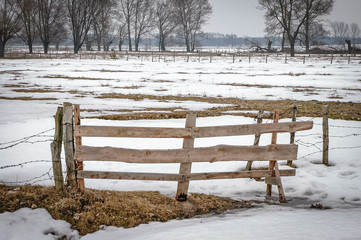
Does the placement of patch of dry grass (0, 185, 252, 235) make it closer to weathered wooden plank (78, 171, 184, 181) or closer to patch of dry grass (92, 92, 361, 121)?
weathered wooden plank (78, 171, 184, 181)

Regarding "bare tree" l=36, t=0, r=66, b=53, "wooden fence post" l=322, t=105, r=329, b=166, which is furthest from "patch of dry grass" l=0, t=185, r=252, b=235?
"bare tree" l=36, t=0, r=66, b=53

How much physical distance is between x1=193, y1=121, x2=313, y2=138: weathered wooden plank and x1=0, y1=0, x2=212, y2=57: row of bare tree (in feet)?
194

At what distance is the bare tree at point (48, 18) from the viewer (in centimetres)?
6888

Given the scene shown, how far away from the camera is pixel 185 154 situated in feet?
19.4

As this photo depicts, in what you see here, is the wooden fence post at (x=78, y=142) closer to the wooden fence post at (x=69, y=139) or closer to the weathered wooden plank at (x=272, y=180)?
the wooden fence post at (x=69, y=139)

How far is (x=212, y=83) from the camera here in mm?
27562

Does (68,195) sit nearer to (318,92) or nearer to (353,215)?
(353,215)

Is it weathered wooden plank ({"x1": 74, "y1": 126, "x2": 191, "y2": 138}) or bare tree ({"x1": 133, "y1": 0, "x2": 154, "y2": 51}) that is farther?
bare tree ({"x1": 133, "y1": 0, "x2": 154, "y2": 51})

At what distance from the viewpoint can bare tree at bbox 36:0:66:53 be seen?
6888cm

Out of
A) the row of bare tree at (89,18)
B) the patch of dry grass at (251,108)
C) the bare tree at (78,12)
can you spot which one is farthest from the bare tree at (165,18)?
the patch of dry grass at (251,108)

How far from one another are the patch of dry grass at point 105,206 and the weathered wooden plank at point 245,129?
1572 mm

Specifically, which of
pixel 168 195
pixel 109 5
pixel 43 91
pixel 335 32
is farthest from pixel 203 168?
pixel 335 32

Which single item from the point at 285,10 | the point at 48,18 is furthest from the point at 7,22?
the point at 285,10

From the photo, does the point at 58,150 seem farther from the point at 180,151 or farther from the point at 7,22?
the point at 7,22
